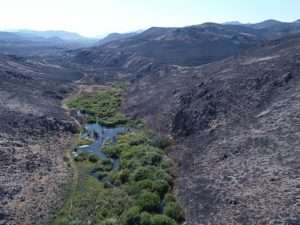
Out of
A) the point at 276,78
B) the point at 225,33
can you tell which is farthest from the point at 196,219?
the point at 225,33

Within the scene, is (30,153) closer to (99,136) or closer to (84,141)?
(84,141)

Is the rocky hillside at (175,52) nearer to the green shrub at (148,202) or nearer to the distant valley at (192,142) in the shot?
the distant valley at (192,142)

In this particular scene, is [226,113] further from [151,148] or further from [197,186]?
[197,186]

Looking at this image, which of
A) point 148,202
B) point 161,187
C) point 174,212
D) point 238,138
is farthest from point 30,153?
point 238,138

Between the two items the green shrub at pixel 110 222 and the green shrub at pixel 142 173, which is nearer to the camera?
the green shrub at pixel 110 222

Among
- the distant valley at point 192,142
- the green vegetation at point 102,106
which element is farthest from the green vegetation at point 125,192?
the green vegetation at point 102,106

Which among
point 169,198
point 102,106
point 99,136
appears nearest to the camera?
point 169,198

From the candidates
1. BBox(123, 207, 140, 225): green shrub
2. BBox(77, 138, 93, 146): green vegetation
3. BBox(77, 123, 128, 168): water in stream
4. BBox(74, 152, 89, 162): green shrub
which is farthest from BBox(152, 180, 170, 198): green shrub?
BBox(77, 138, 93, 146): green vegetation
